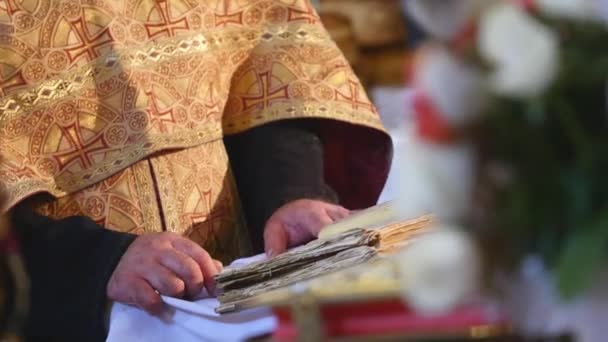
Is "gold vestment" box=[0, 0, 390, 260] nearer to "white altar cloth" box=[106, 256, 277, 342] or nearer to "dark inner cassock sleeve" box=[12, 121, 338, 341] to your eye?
"dark inner cassock sleeve" box=[12, 121, 338, 341]

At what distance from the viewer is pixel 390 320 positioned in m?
0.53

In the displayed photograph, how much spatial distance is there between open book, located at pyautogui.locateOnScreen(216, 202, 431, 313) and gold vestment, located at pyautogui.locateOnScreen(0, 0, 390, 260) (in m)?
0.32

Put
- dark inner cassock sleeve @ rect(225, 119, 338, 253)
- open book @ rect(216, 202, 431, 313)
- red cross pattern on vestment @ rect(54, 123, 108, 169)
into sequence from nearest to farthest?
open book @ rect(216, 202, 431, 313)
red cross pattern on vestment @ rect(54, 123, 108, 169)
dark inner cassock sleeve @ rect(225, 119, 338, 253)

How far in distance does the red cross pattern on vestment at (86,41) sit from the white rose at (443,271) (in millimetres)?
819

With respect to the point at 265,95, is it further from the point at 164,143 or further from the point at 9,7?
the point at 9,7

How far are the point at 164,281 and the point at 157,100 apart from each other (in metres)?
0.30

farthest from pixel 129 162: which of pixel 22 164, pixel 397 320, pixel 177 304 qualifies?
pixel 397 320

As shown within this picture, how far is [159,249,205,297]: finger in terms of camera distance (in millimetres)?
1011

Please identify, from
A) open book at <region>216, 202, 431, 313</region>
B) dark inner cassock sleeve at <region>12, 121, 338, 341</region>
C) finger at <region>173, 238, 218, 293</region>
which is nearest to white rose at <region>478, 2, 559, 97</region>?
open book at <region>216, 202, 431, 313</region>

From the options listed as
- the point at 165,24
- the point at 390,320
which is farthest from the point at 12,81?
the point at 390,320

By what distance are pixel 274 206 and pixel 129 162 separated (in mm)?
192

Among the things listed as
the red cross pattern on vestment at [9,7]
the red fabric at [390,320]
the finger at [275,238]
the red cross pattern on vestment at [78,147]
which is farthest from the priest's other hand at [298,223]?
the red fabric at [390,320]

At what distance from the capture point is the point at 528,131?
0.48 m

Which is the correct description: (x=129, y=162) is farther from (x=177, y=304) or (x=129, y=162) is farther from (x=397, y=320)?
(x=397, y=320)
